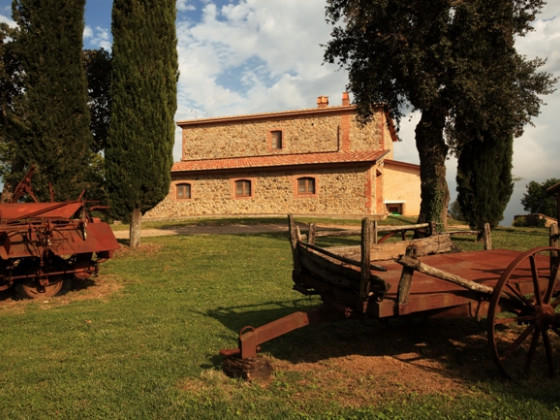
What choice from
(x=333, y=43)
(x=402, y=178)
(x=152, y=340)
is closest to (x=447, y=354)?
(x=152, y=340)

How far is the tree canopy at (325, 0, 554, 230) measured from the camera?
41.1 feet

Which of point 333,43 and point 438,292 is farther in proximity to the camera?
point 333,43

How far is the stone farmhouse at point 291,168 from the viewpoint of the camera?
25016mm

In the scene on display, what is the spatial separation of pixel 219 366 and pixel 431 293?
230cm

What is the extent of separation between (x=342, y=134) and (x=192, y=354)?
80.0ft

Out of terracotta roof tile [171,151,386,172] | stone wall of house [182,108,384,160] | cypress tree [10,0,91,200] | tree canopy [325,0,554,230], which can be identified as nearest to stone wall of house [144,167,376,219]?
terracotta roof tile [171,151,386,172]

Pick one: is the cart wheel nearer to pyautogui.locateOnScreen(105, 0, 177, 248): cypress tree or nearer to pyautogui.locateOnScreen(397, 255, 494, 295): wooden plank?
pyautogui.locateOnScreen(397, 255, 494, 295): wooden plank

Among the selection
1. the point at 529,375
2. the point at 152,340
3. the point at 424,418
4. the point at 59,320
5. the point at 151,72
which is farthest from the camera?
the point at 151,72

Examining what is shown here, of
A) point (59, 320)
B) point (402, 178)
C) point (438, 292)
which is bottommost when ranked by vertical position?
point (59, 320)

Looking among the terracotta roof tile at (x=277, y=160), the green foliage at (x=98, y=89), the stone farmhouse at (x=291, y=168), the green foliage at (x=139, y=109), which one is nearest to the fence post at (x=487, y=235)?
the green foliage at (x=139, y=109)

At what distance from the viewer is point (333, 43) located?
14.9 metres

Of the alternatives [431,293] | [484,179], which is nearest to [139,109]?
[431,293]

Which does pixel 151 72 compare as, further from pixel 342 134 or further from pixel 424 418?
pixel 342 134

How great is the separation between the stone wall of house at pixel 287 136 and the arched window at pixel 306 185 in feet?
11.4
